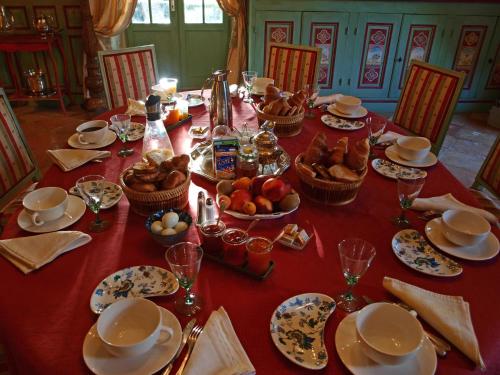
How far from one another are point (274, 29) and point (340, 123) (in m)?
2.08

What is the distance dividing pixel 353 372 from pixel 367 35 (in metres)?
3.54

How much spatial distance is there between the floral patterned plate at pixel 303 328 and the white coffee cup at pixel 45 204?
719mm

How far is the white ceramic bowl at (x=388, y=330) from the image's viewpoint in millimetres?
804

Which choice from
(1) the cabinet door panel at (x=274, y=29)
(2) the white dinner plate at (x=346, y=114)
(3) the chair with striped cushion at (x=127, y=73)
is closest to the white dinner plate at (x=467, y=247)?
(2) the white dinner plate at (x=346, y=114)

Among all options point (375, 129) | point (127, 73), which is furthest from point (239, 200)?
point (127, 73)

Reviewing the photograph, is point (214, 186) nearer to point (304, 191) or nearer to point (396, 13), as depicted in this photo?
point (304, 191)

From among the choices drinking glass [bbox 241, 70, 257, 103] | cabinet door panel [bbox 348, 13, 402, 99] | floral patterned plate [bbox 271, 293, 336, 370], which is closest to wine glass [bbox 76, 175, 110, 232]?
floral patterned plate [bbox 271, 293, 336, 370]

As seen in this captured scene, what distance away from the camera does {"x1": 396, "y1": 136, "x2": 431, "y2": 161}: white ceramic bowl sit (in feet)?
5.14

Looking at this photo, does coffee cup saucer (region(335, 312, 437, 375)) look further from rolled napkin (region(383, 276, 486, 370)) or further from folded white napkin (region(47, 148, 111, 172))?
folded white napkin (region(47, 148, 111, 172))

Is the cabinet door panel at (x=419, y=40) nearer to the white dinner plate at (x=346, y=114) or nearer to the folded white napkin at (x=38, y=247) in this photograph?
the white dinner plate at (x=346, y=114)

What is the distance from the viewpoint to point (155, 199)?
3.92ft

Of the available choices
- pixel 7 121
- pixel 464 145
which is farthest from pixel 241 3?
pixel 7 121

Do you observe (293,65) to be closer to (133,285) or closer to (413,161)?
(413,161)

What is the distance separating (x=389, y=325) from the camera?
33.7 inches
